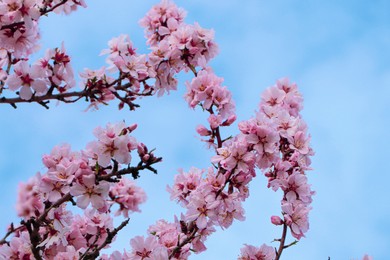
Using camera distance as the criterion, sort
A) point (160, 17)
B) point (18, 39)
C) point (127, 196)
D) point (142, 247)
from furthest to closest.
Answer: point (160, 17) < point (127, 196) < point (18, 39) < point (142, 247)

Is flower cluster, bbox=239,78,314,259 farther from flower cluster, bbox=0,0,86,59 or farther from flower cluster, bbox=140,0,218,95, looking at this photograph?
flower cluster, bbox=0,0,86,59

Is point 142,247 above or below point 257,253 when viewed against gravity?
below

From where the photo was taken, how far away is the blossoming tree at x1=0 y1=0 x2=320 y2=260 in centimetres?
402

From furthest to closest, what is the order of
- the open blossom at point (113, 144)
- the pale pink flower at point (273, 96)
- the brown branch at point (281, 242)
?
1. the pale pink flower at point (273, 96)
2. the brown branch at point (281, 242)
3. the open blossom at point (113, 144)

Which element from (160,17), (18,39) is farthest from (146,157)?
(160,17)

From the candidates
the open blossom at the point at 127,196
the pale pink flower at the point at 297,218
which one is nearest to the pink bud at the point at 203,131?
the pale pink flower at the point at 297,218

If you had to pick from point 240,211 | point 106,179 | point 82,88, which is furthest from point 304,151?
point 82,88

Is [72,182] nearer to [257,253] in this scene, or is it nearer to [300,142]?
[257,253]

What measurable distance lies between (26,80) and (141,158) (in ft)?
4.39

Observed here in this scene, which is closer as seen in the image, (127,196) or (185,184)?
(185,184)

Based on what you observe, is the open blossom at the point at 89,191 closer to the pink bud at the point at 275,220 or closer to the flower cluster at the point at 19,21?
the pink bud at the point at 275,220

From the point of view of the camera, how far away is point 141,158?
4008 mm

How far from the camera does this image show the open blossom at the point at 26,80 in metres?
4.59

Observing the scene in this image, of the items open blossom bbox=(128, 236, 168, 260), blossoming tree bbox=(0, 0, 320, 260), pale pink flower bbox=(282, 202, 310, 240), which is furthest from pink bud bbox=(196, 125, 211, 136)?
open blossom bbox=(128, 236, 168, 260)
